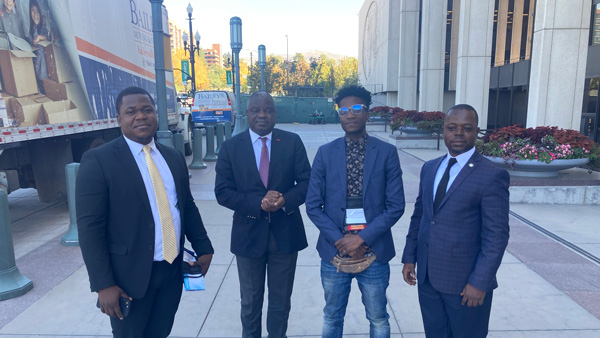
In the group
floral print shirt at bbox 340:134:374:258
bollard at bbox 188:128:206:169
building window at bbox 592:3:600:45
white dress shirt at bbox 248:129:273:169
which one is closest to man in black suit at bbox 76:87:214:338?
white dress shirt at bbox 248:129:273:169

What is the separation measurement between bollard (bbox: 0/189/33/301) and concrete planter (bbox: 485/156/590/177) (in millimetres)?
7789

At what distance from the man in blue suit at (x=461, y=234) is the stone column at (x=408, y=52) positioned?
26.1 m

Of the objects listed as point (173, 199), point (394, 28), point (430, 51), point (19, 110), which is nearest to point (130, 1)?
point (19, 110)

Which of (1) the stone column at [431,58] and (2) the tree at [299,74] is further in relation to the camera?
(2) the tree at [299,74]

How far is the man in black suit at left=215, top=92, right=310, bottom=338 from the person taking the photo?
2.99 meters

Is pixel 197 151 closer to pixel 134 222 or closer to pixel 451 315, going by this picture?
pixel 134 222

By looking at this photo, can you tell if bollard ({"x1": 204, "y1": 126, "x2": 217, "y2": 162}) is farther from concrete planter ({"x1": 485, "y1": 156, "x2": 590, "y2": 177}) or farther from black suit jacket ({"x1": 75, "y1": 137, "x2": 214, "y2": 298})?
black suit jacket ({"x1": 75, "y1": 137, "x2": 214, "y2": 298})

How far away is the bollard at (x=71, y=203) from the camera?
17.9 feet

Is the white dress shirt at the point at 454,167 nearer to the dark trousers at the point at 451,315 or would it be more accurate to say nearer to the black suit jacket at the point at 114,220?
the dark trousers at the point at 451,315

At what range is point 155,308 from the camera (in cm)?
246

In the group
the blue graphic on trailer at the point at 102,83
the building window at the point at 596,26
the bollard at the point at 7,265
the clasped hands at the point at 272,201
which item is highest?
the building window at the point at 596,26

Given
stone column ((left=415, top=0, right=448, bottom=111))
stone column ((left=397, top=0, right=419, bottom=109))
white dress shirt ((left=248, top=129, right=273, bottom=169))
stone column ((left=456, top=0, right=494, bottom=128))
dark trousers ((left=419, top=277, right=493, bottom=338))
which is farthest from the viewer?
stone column ((left=397, top=0, right=419, bottom=109))

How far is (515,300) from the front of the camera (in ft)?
13.1

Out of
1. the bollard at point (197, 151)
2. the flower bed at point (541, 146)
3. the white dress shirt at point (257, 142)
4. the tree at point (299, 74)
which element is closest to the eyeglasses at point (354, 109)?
the white dress shirt at point (257, 142)
